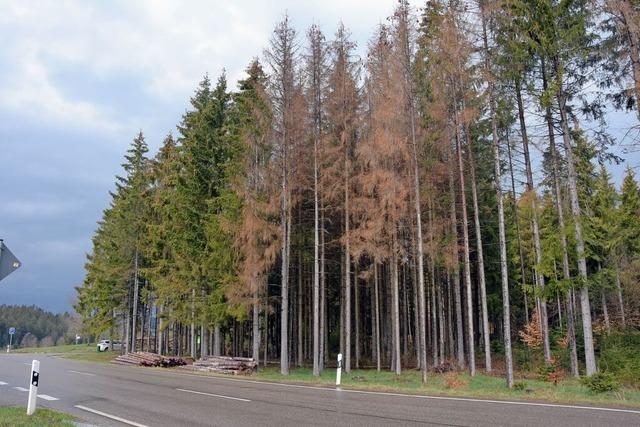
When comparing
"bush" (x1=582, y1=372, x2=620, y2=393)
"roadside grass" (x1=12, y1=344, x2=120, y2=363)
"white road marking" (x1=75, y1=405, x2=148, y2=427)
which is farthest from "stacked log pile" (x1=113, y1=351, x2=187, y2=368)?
"bush" (x1=582, y1=372, x2=620, y2=393)

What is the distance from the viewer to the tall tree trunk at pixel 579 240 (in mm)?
15555

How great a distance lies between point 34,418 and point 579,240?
16012mm

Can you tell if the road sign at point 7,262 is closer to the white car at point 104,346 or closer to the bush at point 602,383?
the bush at point 602,383

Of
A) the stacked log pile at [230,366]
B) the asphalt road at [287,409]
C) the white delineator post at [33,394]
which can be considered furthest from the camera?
the stacked log pile at [230,366]

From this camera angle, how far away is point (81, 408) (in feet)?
34.8

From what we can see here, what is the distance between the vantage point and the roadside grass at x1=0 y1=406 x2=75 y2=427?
8016 millimetres

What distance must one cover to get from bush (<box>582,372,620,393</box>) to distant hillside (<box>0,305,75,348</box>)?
439ft

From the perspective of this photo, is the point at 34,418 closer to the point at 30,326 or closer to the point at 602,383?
the point at 602,383

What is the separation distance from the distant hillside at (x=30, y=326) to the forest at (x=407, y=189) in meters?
109

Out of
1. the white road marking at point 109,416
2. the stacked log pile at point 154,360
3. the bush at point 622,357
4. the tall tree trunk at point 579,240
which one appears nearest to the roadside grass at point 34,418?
the white road marking at point 109,416

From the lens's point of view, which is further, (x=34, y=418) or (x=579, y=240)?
(x=579, y=240)

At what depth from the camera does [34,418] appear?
343 inches

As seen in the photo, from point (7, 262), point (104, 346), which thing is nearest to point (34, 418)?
point (7, 262)

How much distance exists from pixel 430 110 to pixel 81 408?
15.3 m
